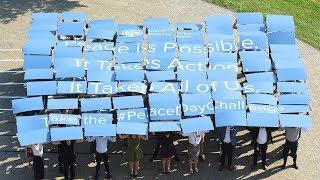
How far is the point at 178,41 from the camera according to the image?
21.2 meters

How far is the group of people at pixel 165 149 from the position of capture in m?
18.2

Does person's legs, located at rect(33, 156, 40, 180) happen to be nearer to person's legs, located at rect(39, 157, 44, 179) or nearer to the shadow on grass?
person's legs, located at rect(39, 157, 44, 179)

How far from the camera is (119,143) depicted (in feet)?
66.6

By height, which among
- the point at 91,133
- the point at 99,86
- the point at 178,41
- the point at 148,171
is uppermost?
the point at 178,41

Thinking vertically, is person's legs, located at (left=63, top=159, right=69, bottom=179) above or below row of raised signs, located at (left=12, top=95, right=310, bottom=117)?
below

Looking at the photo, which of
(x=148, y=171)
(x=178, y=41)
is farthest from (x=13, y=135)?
(x=178, y=41)

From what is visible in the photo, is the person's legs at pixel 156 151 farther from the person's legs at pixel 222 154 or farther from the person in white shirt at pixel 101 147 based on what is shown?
the person's legs at pixel 222 154

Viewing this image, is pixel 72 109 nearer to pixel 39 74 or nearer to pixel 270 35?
pixel 39 74

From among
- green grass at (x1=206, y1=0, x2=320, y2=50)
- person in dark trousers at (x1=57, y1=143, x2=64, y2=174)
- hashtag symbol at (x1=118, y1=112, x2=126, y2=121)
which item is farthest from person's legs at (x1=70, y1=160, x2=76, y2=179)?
green grass at (x1=206, y1=0, x2=320, y2=50)

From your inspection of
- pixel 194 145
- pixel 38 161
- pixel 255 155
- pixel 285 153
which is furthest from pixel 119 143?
pixel 285 153

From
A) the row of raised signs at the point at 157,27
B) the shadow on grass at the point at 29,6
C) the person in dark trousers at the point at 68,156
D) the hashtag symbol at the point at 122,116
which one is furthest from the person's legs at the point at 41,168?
the shadow on grass at the point at 29,6

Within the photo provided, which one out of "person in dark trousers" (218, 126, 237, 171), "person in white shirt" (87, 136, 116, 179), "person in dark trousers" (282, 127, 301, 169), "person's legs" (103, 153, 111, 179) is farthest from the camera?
"person in dark trousers" (282, 127, 301, 169)

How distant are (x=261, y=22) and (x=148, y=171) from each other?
7251 millimetres

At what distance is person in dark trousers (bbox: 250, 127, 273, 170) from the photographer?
18.8 meters
